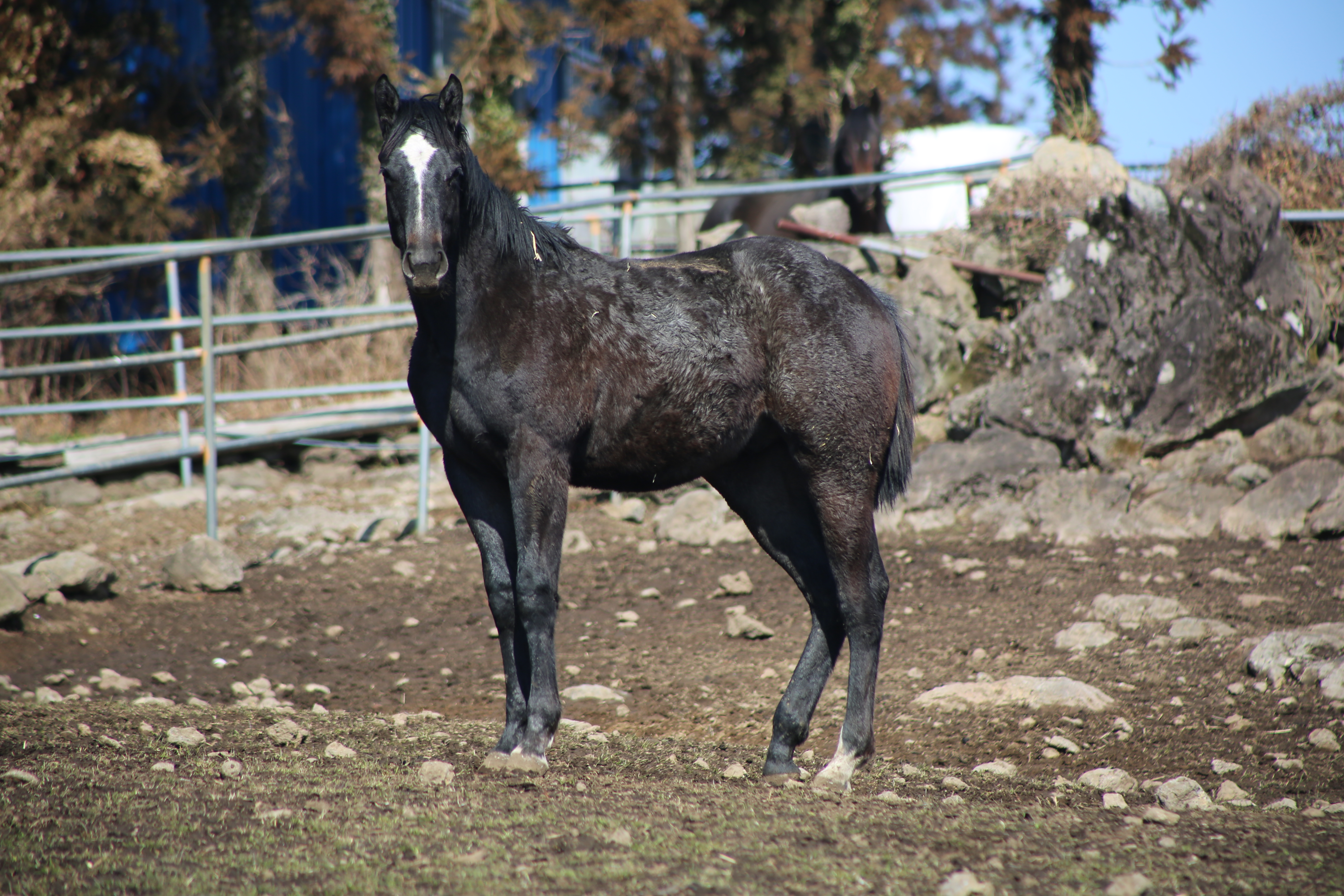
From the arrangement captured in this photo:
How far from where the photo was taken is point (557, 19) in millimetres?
16625

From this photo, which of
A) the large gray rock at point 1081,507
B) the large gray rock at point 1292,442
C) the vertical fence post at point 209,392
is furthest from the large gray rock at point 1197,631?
the vertical fence post at point 209,392

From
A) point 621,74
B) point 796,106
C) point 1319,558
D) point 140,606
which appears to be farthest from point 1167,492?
point 796,106

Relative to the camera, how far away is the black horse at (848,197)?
1109 centimetres

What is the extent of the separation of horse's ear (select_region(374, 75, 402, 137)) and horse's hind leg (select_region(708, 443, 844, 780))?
1.64 metres

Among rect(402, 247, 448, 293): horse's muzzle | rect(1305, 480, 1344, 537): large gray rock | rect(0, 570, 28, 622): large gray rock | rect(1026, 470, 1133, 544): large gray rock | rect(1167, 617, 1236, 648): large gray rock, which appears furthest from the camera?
rect(1026, 470, 1133, 544): large gray rock

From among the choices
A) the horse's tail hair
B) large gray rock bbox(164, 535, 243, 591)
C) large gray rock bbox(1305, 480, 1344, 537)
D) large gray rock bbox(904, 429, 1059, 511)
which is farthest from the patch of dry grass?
large gray rock bbox(1305, 480, 1344, 537)

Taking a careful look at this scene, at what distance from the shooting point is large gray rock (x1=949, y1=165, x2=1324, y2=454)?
24.3 ft

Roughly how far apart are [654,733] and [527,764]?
1.07 meters

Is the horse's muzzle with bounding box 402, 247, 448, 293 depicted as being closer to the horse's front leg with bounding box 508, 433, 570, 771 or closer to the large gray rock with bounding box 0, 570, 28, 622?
the horse's front leg with bounding box 508, 433, 570, 771

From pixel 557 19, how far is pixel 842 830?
1603cm

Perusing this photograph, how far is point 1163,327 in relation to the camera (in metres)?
7.52

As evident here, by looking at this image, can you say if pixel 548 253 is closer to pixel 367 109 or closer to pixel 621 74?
pixel 367 109

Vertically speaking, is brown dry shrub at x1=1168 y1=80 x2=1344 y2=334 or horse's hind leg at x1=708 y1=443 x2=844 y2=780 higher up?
brown dry shrub at x1=1168 y1=80 x2=1344 y2=334

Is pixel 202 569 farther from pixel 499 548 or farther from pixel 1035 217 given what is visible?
pixel 1035 217
